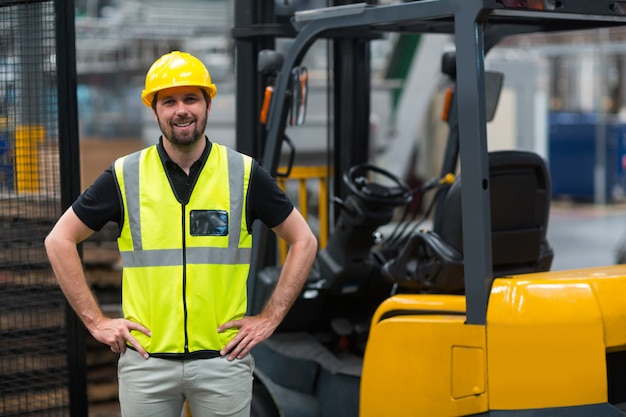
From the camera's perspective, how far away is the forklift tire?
4.54m

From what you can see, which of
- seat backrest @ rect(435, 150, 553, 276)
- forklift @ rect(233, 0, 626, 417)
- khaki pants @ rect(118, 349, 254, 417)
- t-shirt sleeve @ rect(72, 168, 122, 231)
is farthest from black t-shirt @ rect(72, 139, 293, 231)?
seat backrest @ rect(435, 150, 553, 276)

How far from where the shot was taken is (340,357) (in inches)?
195

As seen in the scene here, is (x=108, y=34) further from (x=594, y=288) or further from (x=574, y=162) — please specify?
(x=594, y=288)

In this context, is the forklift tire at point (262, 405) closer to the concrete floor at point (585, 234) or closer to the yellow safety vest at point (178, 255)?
the yellow safety vest at point (178, 255)

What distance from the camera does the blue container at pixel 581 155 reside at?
1755 cm

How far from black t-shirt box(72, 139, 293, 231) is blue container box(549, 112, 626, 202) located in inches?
599

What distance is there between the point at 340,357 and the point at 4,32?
2.21 metres

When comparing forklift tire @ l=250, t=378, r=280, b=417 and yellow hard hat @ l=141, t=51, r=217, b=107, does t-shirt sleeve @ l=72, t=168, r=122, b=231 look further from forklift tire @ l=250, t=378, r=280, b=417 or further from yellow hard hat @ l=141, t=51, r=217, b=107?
forklift tire @ l=250, t=378, r=280, b=417

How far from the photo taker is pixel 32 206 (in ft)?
13.9

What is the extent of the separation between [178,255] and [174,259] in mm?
18

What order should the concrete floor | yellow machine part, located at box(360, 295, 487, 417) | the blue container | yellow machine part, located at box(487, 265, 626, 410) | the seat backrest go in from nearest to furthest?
yellow machine part, located at box(487, 265, 626, 410)
yellow machine part, located at box(360, 295, 487, 417)
the seat backrest
the concrete floor
the blue container

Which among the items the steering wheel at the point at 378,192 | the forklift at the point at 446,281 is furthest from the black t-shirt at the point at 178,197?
the steering wheel at the point at 378,192

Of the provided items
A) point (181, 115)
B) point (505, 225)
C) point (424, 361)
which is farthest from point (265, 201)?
point (505, 225)

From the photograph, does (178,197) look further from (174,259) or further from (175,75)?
(175,75)
